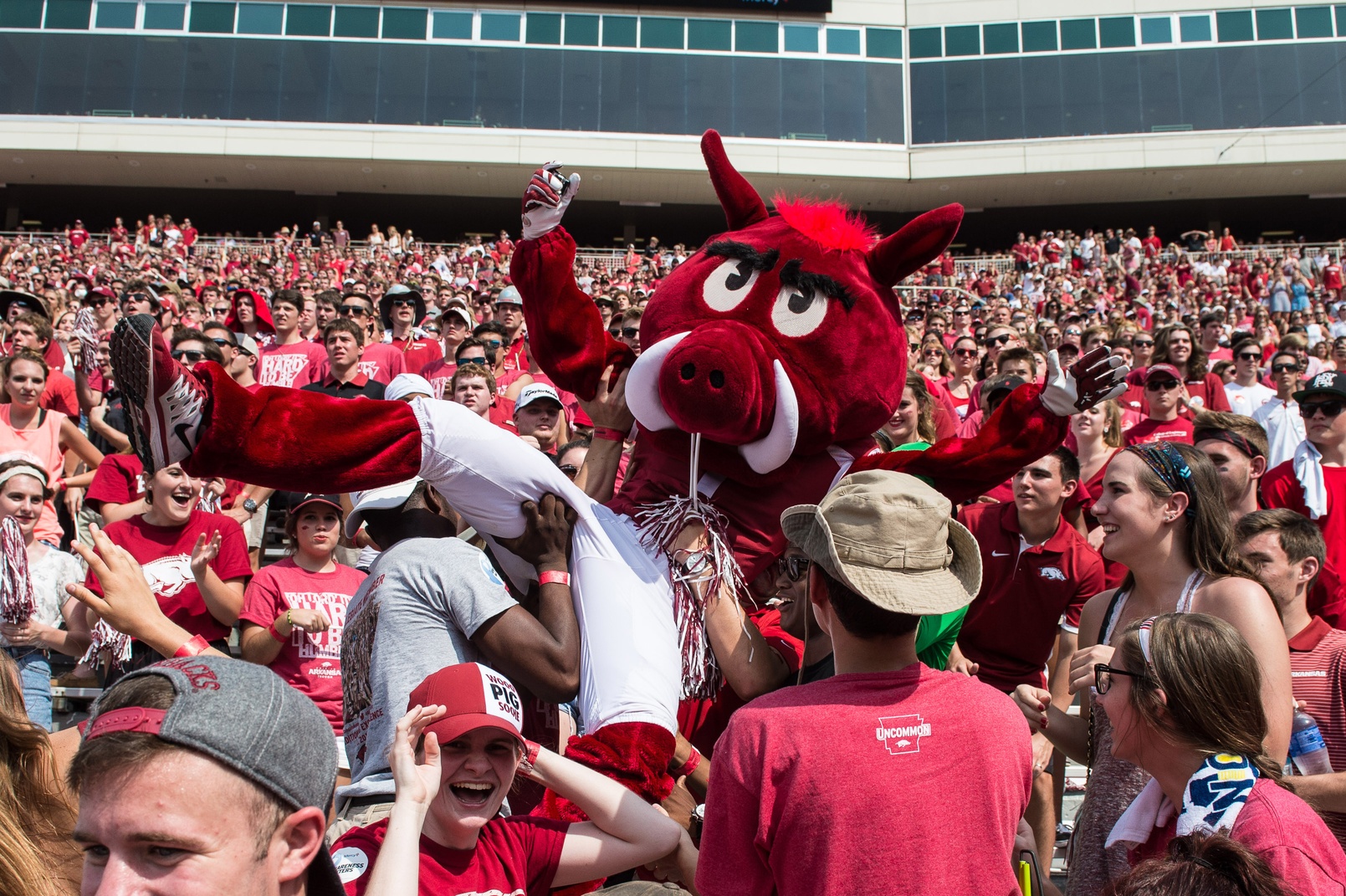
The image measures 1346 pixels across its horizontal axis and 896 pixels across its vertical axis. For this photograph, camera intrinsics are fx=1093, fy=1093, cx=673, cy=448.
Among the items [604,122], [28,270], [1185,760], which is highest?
[604,122]

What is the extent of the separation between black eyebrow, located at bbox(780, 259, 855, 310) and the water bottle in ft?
5.68

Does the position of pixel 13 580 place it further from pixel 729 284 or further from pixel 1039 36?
pixel 1039 36

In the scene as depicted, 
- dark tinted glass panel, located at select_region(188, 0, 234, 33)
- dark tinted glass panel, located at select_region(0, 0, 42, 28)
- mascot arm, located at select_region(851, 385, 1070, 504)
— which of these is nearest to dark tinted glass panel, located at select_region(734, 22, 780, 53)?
dark tinted glass panel, located at select_region(188, 0, 234, 33)

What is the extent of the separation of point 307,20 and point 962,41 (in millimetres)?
18277

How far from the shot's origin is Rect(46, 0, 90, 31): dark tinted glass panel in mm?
29875

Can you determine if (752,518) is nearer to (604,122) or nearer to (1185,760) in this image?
(1185,760)

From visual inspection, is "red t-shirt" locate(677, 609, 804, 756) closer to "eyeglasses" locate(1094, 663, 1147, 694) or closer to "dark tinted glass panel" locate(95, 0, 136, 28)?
"eyeglasses" locate(1094, 663, 1147, 694)

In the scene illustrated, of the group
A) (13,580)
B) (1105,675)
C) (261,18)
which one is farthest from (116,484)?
(261,18)

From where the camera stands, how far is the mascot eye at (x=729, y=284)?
351 centimetres

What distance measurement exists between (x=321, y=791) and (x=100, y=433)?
6.85 metres

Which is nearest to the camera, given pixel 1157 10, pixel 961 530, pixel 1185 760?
pixel 1185 760

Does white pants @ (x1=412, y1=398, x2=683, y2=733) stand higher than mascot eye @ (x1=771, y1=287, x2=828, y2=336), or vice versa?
mascot eye @ (x1=771, y1=287, x2=828, y2=336)

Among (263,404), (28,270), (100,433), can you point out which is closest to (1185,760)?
(263,404)

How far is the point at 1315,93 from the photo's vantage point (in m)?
30.6
